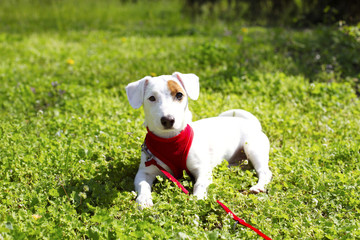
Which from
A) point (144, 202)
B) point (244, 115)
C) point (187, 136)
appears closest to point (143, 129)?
point (244, 115)

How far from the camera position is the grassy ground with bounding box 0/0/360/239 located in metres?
3.24

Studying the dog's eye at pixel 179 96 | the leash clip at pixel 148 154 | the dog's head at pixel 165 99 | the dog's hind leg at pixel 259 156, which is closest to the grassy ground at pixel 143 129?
the dog's hind leg at pixel 259 156

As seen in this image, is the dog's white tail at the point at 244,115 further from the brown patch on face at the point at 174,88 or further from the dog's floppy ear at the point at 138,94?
the dog's floppy ear at the point at 138,94

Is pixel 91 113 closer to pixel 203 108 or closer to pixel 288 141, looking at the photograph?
pixel 203 108

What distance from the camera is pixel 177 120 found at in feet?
11.4

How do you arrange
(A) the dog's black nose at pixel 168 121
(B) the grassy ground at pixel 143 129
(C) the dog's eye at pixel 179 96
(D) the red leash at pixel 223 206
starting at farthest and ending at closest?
(C) the dog's eye at pixel 179 96
(A) the dog's black nose at pixel 168 121
(B) the grassy ground at pixel 143 129
(D) the red leash at pixel 223 206

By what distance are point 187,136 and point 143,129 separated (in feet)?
5.06

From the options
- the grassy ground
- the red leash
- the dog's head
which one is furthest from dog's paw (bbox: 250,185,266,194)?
the dog's head

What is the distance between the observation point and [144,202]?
347cm

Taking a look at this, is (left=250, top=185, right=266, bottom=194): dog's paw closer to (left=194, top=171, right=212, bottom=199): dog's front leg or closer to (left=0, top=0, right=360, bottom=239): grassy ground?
(left=0, top=0, right=360, bottom=239): grassy ground

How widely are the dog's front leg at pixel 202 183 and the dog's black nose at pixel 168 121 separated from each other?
26.8 inches

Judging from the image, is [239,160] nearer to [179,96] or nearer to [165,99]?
[179,96]

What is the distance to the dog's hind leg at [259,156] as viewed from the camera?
3993mm

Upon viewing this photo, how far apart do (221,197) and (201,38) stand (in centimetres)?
693
